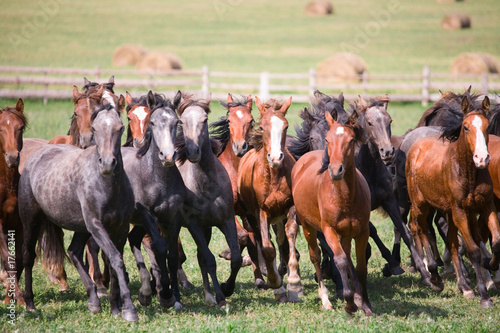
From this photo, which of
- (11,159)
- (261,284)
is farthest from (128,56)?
(261,284)

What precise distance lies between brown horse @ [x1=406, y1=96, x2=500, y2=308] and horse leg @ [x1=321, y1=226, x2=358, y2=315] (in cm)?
156

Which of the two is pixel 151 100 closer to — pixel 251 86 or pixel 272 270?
pixel 272 270

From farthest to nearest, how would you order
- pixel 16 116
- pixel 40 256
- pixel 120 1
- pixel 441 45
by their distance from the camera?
pixel 120 1 < pixel 441 45 < pixel 40 256 < pixel 16 116

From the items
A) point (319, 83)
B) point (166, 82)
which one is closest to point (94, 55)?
point (166, 82)

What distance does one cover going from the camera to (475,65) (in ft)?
106

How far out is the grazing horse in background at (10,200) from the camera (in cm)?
713

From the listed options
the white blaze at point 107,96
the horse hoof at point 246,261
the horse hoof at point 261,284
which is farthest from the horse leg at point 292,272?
the white blaze at point 107,96

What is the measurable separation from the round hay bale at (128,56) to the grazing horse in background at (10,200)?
29010 millimetres

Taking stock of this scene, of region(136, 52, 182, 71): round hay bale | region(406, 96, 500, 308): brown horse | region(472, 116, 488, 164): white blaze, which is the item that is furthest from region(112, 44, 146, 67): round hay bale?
region(472, 116, 488, 164): white blaze

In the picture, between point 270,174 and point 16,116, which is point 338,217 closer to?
point 270,174

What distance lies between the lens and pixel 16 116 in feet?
24.2

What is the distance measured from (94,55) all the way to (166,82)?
12649mm

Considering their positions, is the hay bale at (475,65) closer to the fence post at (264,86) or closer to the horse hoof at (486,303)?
the fence post at (264,86)

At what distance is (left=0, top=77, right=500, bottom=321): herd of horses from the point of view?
21.1 ft
